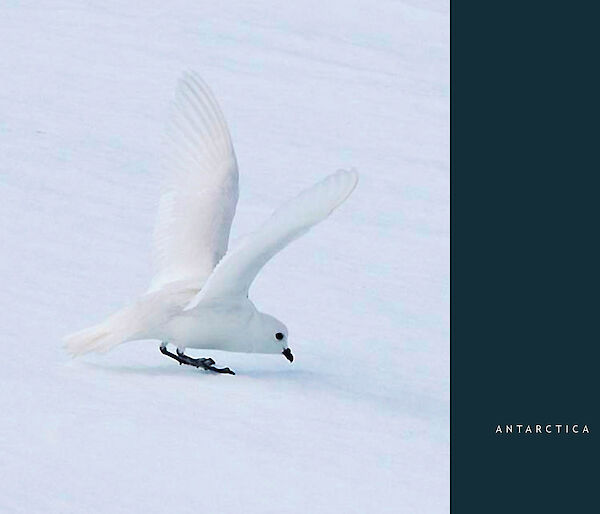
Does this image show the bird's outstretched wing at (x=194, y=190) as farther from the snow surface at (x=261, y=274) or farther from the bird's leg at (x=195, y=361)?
the snow surface at (x=261, y=274)

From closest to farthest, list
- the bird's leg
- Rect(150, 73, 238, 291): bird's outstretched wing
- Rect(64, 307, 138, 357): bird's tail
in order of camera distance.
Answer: Rect(64, 307, 138, 357): bird's tail, the bird's leg, Rect(150, 73, 238, 291): bird's outstretched wing

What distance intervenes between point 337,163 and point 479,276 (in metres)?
2.61

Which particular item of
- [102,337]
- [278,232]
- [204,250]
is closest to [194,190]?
[204,250]

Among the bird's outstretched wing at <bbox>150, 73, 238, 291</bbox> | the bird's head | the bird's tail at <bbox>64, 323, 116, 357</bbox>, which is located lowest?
the bird's tail at <bbox>64, 323, 116, 357</bbox>

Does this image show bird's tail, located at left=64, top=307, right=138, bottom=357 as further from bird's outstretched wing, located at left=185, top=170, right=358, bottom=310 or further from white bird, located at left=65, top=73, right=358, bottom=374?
bird's outstretched wing, located at left=185, top=170, right=358, bottom=310

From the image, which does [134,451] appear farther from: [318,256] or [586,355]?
[318,256]

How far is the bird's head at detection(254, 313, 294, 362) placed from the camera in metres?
5.26

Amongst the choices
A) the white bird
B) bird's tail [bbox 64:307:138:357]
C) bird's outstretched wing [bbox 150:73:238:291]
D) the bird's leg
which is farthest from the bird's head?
bird's tail [bbox 64:307:138:357]

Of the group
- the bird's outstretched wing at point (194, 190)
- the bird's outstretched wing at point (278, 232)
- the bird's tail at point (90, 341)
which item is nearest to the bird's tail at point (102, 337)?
the bird's tail at point (90, 341)

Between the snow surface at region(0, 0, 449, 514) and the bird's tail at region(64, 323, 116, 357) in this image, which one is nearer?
the snow surface at region(0, 0, 449, 514)

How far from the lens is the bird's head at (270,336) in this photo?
526cm

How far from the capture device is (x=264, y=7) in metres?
12.3

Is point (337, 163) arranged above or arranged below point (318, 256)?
above

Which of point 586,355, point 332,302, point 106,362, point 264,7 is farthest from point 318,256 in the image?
point 264,7
